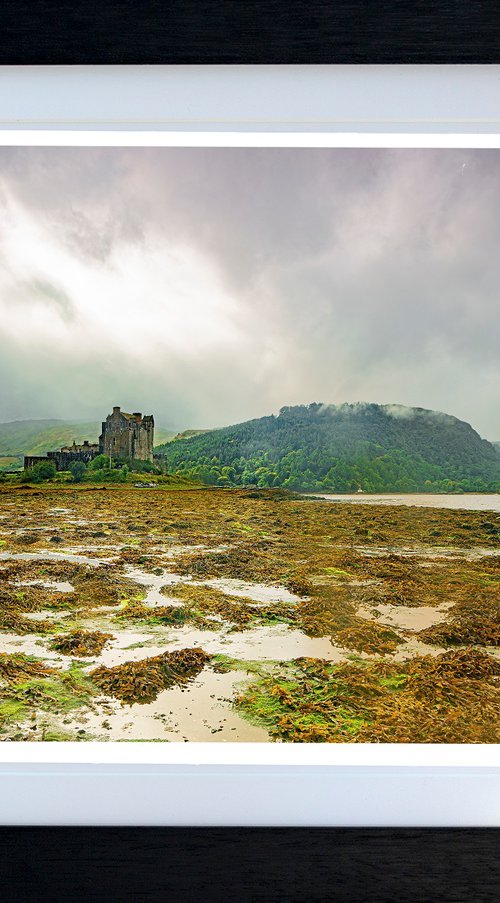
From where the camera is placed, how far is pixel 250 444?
1.69 meters

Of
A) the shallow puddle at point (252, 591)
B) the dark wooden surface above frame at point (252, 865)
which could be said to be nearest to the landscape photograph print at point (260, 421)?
the shallow puddle at point (252, 591)

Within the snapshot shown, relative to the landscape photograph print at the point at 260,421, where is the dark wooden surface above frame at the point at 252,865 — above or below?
below

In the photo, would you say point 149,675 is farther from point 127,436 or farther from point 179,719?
point 127,436

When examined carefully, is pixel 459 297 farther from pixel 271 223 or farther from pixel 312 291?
pixel 271 223

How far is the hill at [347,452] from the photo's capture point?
5.49 feet

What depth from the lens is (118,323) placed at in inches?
68.2

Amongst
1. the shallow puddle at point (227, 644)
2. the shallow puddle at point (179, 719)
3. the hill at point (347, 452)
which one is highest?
the hill at point (347, 452)

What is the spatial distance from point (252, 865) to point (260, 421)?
1.10m

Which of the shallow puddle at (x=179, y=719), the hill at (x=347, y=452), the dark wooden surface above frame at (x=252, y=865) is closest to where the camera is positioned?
the dark wooden surface above frame at (x=252, y=865)

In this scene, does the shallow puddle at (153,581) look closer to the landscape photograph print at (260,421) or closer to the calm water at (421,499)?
Result: the landscape photograph print at (260,421)
